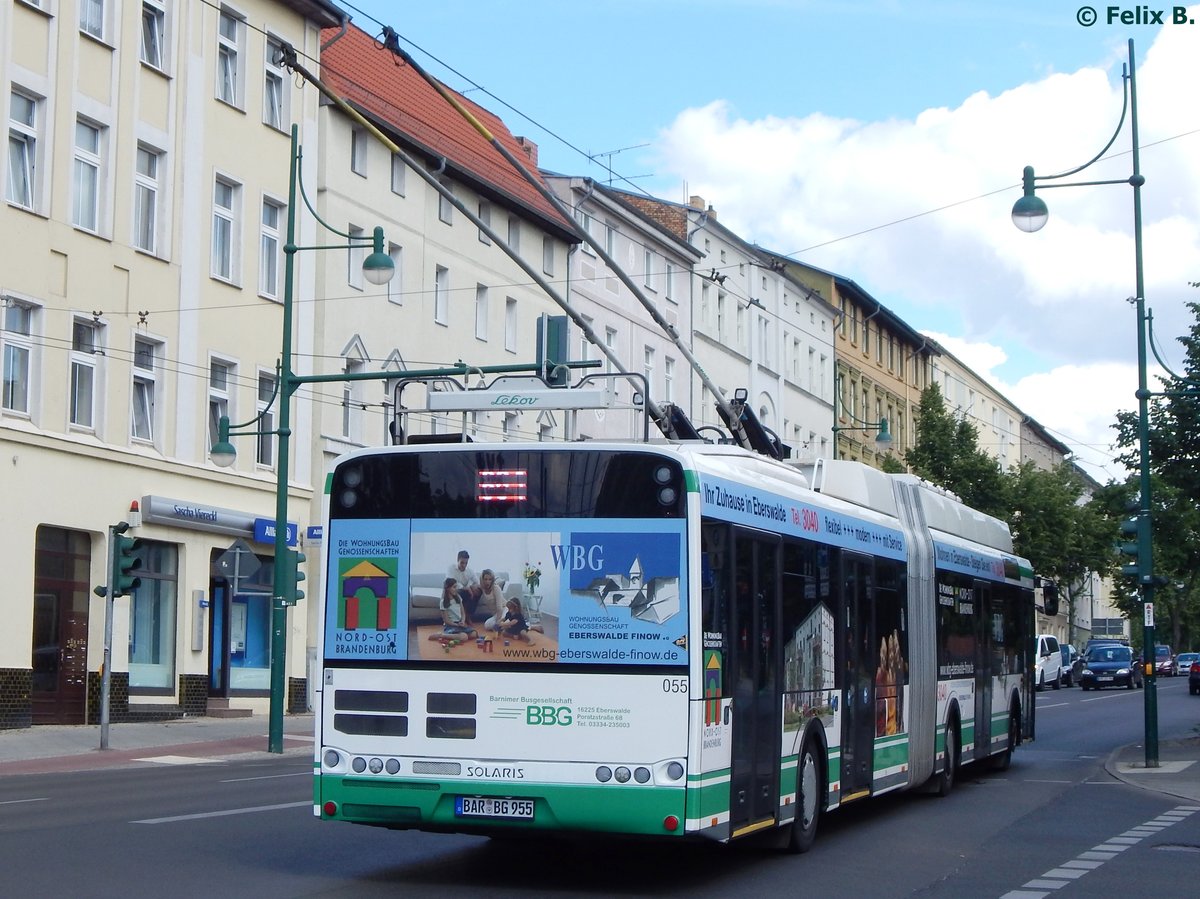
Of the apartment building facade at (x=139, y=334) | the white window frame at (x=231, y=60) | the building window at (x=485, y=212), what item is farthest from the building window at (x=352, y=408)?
the building window at (x=485, y=212)

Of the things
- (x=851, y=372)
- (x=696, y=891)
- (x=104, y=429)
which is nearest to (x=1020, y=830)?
(x=696, y=891)

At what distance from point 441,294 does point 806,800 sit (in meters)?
32.0

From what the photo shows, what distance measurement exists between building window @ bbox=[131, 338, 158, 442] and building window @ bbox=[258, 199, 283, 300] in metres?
4.13

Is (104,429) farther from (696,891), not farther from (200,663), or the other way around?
(696,891)

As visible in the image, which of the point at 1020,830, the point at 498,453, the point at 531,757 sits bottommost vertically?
the point at 1020,830

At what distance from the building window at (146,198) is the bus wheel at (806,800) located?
21.8m

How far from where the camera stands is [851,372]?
8069cm

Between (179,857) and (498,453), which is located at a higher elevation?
(498,453)

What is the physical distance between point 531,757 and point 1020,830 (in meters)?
6.48

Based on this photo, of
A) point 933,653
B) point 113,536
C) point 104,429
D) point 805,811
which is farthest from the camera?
point 104,429

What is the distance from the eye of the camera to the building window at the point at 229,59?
35.1 meters

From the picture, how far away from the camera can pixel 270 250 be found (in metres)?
36.7

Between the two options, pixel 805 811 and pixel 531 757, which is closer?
pixel 531 757

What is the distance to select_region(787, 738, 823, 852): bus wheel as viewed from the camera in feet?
43.1
